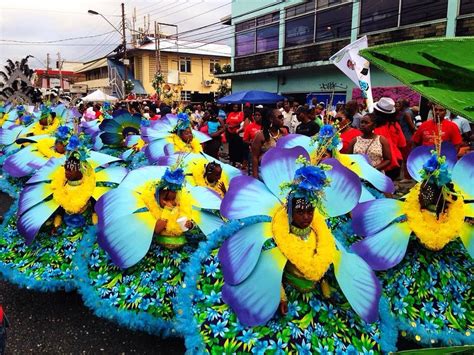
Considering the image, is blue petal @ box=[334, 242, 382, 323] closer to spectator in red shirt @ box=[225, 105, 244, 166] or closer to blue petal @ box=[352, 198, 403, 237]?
blue petal @ box=[352, 198, 403, 237]

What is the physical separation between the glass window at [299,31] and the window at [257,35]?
736 mm

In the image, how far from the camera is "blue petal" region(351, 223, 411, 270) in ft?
9.85

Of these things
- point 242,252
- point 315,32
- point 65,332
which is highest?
point 315,32

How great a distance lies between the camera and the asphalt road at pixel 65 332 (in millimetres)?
3273

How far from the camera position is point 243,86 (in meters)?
20.4

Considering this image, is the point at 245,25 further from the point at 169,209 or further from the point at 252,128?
the point at 169,209

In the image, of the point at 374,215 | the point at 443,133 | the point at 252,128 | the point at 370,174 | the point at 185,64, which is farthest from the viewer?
the point at 185,64

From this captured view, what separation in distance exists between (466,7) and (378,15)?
10.2 feet

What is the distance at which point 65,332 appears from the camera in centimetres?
345

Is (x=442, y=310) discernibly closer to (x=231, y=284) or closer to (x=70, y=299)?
(x=231, y=284)

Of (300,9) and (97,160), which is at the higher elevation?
(300,9)

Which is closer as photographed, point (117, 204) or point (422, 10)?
point (117, 204)

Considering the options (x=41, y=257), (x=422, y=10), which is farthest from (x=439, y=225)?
(x=422, y=10)

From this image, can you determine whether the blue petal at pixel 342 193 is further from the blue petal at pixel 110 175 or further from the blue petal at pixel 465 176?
the blue petal at pixel 110 175
